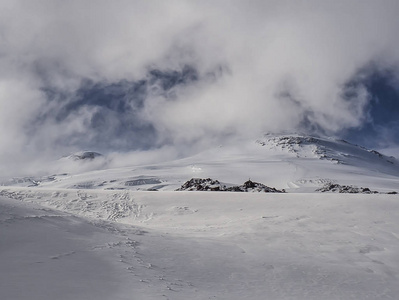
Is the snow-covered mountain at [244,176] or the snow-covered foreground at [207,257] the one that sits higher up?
the snow-covered mountain at [244,176]

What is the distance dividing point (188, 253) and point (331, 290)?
9.90 feet

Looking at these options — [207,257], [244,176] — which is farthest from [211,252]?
[244,176]

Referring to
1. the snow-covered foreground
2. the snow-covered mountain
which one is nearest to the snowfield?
the snow-covered foreground

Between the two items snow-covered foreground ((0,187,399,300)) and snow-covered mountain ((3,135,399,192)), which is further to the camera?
snow-covered mountain ((3,135,399,192))

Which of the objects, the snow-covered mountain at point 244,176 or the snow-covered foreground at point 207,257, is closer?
the snow-covered foreground at point 207,257

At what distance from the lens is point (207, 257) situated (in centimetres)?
737

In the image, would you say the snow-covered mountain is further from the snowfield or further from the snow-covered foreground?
the snow-covered foreground

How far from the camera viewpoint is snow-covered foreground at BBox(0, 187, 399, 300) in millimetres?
5020

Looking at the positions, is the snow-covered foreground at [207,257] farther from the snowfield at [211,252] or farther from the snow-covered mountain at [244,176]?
→ the snow-covered mountain at [244,176]

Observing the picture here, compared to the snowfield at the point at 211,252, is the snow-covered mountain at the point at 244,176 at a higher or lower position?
higher

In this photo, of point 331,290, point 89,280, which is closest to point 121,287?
point 89,280

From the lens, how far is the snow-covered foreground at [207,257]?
→ 5.02 m

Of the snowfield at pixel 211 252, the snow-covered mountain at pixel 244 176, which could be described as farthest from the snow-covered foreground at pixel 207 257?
the snow-covered mountain at pixel 244 176

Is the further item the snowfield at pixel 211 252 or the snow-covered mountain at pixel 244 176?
the snow-covered mountain at pixel 244 176
